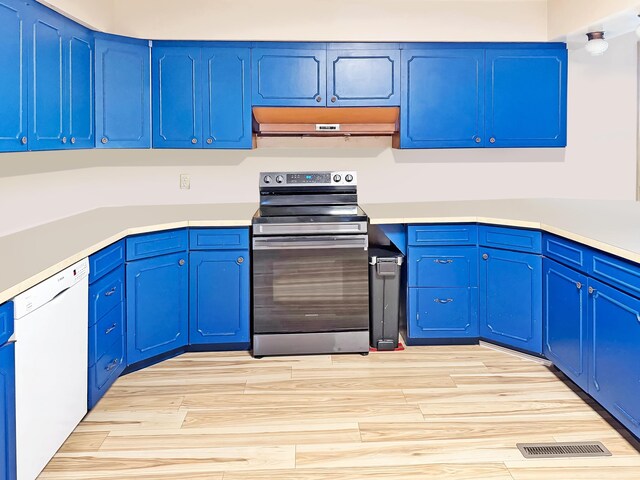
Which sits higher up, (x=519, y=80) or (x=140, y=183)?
(x=519, y=80)

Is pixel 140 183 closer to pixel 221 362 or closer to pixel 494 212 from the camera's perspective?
pixel 221 362

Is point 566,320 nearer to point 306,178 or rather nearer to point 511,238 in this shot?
point 511,238

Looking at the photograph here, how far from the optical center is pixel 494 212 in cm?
392

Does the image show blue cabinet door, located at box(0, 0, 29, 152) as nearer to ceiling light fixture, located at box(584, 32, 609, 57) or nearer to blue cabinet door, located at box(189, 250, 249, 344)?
blue cabinet door, located at box(189, 250, 249, 344)

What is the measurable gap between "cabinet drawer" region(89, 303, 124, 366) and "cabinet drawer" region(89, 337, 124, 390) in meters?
0.03

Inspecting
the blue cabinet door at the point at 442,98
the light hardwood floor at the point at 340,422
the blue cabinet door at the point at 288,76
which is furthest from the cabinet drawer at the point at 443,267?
the blue cabinet door at the point at 288,76

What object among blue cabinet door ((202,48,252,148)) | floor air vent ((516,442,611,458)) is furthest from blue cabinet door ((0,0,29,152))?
floor air vent ((516,442,611,458))

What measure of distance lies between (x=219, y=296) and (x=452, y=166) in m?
1.90

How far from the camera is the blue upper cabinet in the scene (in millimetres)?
3697

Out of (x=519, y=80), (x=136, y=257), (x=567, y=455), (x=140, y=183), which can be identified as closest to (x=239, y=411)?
(x=136, y=257)

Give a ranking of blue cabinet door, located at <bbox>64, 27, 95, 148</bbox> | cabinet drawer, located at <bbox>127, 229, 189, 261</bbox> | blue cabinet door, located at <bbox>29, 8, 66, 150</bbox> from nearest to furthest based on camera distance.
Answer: blue cabinet door, located at <bbox>29, 8, 66, 150</bbox>
blue cabinet door, located at <bbox>64, 27, 95, 148</bbox>
cabinet drawer, located at <bbox>127, 229, 189, 261</bbox>

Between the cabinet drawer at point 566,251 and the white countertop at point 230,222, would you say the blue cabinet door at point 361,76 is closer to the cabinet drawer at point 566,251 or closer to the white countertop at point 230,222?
the white countertop at point 230,222

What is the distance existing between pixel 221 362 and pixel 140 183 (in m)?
1.41

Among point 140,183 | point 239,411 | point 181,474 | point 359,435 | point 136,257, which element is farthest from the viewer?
point 140,183
